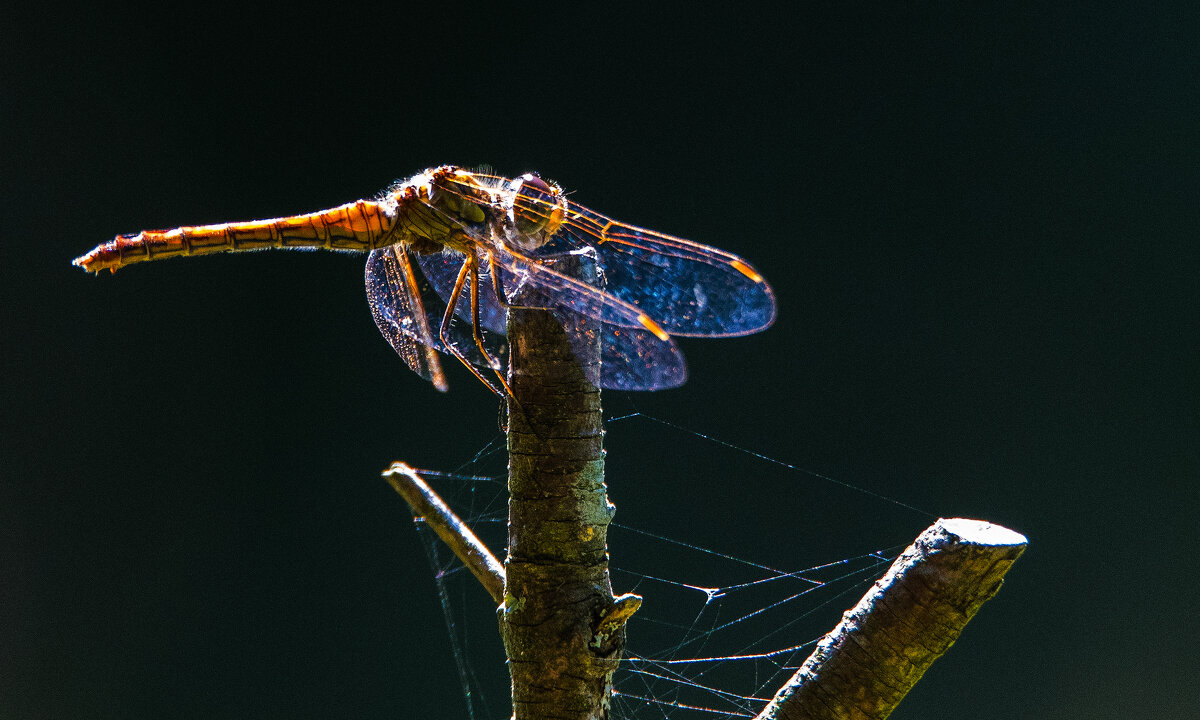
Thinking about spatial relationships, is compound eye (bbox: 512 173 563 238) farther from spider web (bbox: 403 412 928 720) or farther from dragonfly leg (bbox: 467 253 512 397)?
spider web (bbox: 403 412 928 720)

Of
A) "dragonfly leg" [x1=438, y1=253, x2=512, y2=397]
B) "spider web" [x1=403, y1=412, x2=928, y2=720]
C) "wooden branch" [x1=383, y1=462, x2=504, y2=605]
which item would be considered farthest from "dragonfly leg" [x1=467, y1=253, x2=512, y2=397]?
"spider web" [x1=403, y1=412, x2=928, y2=720]

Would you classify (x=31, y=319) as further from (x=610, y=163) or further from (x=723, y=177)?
(x=723, y=177)

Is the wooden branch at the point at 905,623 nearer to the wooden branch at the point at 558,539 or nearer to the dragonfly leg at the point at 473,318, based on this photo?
the wooden branch at the point at 558,539

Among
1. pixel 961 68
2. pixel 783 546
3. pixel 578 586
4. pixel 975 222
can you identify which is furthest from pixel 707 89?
pixel 578 586

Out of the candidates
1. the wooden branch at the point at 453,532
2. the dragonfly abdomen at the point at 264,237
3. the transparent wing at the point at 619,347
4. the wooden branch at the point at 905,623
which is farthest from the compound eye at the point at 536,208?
the wooden branch at the point at 905,623

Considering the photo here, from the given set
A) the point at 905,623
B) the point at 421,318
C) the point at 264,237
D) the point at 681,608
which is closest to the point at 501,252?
the point at 421,318

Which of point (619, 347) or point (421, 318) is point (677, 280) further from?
point (421, 318)
